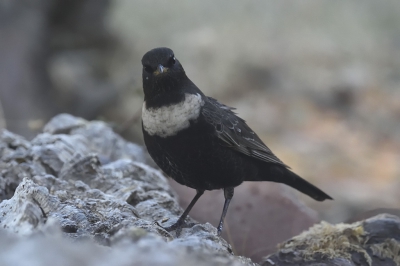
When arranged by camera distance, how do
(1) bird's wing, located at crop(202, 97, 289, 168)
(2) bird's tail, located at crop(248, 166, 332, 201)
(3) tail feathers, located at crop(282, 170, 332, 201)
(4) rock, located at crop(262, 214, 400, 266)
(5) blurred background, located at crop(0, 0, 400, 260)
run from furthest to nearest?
(5) blurred background, located at crop(0, 0, 400, 260) < (3) tail feathers, located at crop(282, 170, 332, 201) < (2) bird's tail, located at crop(248, 166, 332, 201) < (1) bird's wing, located at crop(202, 97, 289, 168) < (4) rock, located at crop(262, 214, 400, 266)

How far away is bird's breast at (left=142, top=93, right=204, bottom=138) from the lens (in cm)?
349

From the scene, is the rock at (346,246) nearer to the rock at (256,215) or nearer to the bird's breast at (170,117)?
the rock at (256,215)

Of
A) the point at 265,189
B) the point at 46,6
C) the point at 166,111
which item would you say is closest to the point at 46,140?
the point at 166,111

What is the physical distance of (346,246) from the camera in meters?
3.38

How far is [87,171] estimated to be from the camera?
3705 mm

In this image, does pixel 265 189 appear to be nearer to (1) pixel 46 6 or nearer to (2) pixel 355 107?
(1) pixel 46 6

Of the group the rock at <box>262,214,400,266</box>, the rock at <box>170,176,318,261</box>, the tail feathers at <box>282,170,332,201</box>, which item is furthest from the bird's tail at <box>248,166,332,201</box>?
the rock at <box>262,214,400,266</box>

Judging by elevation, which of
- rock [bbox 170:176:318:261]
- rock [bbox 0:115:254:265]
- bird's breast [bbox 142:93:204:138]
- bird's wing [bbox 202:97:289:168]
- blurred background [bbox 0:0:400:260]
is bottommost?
rock [bbox 0:115:254:265]

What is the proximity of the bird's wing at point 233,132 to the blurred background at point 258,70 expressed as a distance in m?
1.98

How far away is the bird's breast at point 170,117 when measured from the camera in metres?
3.49

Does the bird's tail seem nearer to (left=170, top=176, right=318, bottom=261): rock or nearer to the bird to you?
(left=170, top=176, right=318, bottom=261): rock

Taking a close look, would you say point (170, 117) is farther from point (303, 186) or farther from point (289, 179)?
point (303, 186)

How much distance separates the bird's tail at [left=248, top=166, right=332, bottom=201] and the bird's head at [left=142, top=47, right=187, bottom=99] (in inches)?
42.3

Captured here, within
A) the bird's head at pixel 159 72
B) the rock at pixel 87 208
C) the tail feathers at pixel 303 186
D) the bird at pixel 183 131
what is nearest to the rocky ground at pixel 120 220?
the rock at pixel 87 208
